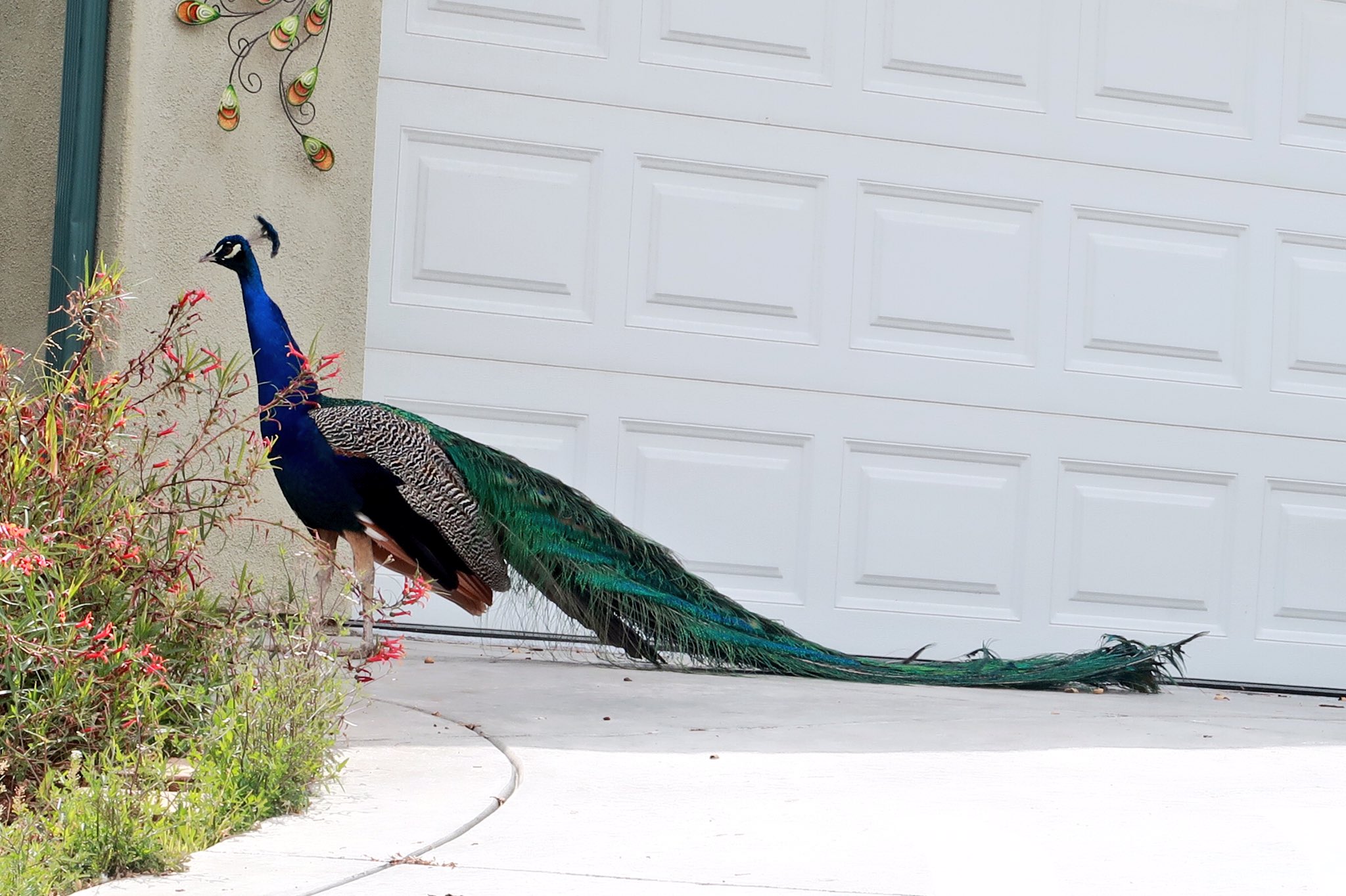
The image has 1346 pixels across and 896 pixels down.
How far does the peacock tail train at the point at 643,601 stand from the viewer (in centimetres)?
409

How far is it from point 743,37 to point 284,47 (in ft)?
4.84

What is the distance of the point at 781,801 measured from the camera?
2523mm

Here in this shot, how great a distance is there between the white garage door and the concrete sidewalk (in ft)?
3.63

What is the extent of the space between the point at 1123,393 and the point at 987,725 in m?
1.94

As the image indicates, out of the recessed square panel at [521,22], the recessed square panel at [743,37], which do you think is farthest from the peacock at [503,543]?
the recessed square panel at [743,37]

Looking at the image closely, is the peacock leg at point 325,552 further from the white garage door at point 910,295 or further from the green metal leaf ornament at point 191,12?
the green metal leaf ornament at point 191,12

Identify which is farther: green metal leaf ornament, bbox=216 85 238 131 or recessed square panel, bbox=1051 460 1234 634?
recessed square panel, bbox=1051 460 1234 634

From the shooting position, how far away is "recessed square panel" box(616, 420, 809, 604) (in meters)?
4.71

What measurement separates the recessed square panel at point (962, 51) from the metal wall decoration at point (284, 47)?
1.80 meters

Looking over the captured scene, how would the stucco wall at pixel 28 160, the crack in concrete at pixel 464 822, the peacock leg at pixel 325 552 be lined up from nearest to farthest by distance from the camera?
the crack in concrete at pixel 464 822, the peacock leg at pixel 325 552, the stucco wall at pixel 28 160

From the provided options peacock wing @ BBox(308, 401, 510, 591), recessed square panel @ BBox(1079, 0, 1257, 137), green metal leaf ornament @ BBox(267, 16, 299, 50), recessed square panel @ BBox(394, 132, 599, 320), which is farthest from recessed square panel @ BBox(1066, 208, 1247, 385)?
green metal leaf ornament @ BBox(267, 16, 299, 50)

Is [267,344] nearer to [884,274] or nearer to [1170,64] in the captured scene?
[884,274]

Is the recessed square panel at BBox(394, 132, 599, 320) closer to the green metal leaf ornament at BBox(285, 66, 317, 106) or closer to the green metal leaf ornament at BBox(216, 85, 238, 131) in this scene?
the green metal leaf ornament at BBox(285, 66, 317, 106)

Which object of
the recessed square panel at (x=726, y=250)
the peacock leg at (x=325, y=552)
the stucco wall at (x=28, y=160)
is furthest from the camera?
the recessed square panel at (x=726, y=250)
